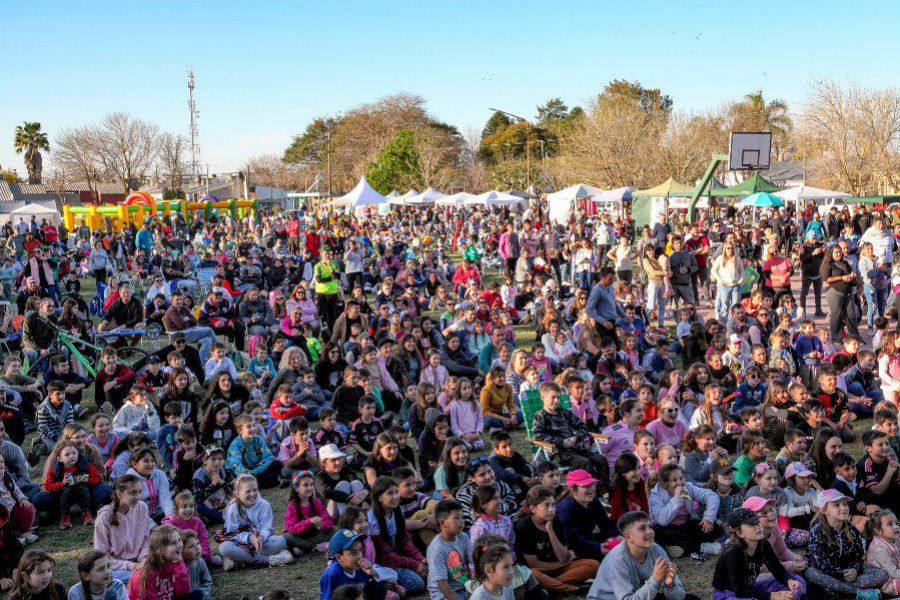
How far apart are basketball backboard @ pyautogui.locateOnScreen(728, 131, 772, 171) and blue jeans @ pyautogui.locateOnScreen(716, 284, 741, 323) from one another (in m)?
13.6

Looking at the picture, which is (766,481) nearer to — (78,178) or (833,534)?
(833,534)

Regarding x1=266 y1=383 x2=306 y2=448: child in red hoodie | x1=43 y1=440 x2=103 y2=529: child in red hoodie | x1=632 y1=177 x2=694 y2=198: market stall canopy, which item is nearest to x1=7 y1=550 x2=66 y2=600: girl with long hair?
x1=43 y1=440 x2=103 y2=529: child in red hoodie

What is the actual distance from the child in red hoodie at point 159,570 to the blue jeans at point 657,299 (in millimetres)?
9998

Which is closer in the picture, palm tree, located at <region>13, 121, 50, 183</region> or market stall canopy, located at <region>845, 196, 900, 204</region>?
market stall canopy, located at <region>845, 196, 900, 204</region>

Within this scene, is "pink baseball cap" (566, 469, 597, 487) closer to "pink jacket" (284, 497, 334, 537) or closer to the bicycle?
"pink jacket" (284, 497, 334, 537)

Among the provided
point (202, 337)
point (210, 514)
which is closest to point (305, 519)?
point (210, 514)

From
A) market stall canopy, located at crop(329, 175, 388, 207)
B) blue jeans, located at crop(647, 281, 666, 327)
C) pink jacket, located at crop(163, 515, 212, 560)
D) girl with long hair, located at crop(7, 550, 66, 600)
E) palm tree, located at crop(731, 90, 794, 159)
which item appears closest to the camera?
girl with long hair, located at crop(7, 550, 66, 600)

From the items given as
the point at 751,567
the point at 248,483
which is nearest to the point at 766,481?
the point at 751,567

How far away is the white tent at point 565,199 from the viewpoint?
33875 mm

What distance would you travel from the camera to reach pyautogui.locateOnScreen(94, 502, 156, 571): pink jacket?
5.62 m

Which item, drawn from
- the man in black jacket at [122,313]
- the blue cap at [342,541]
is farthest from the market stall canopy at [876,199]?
the blue cap at [342,541]

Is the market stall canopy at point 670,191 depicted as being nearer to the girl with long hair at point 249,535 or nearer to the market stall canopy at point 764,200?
the market stall canopy at point 764,200

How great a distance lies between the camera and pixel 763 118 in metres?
60.3

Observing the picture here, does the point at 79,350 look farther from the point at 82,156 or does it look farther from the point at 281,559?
the point at 82,156
